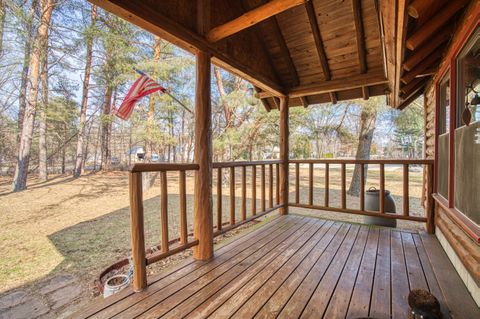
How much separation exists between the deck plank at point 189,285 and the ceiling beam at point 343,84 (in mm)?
2674

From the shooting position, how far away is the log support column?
2.38m

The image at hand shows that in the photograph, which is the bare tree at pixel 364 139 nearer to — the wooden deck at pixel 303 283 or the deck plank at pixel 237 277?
the wooden deck at pixel 303 283

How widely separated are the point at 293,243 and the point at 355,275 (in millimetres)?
896

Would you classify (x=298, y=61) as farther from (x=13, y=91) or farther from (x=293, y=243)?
(x=13, y=91)

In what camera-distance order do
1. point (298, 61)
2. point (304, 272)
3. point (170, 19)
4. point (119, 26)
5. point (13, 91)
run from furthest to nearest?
1. point (13, 91)
2. point (119, 26)
3. point (298, 61)
4. point (304, 272)
5. point (170, 19)

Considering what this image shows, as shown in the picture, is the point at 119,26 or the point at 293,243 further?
the point at 119,26

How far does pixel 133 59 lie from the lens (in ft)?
28.9

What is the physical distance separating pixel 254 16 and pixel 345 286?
2.59m

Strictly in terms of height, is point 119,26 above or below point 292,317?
above

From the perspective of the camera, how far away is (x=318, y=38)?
131 inches

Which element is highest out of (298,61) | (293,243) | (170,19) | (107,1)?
(298,61)

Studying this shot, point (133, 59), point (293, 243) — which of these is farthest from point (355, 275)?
point (133, 59)

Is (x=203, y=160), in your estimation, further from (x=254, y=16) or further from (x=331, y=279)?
(x=331, y=279)

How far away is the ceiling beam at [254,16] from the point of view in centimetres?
195
